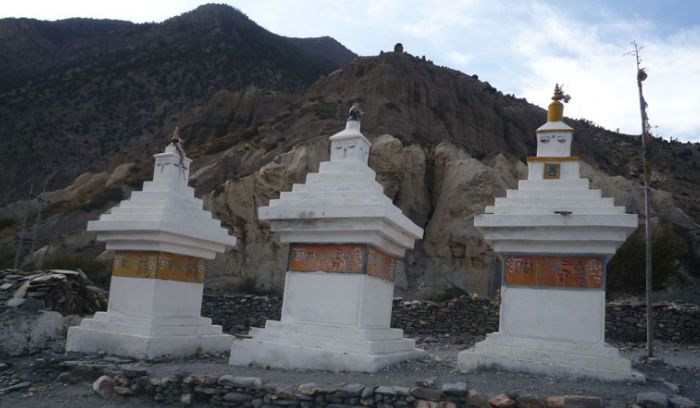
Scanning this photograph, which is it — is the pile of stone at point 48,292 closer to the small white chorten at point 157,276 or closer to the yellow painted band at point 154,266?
the small white chorten at point 157,276

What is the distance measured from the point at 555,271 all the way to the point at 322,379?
409 centimetres

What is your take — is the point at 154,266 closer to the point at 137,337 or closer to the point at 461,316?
the point at 137,337

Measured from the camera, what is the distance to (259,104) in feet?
176

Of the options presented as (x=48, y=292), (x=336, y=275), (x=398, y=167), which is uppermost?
(x=398, y=167)

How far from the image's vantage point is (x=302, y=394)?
743 centimetres

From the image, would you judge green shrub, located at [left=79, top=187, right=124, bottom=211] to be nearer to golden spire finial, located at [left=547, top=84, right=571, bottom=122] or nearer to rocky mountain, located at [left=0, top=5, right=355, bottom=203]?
rocky mountain, located at [left=0, top=5, right=355, bottom=203]

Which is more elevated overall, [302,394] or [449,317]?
[449,317]

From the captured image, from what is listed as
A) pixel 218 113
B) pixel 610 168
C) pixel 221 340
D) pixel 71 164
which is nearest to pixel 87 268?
pixel 221 340

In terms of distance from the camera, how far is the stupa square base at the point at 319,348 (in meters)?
8.76

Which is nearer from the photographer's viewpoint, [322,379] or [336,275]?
[322,379]

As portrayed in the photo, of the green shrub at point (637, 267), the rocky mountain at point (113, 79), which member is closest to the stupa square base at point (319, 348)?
the green shrub at point (637, 267)

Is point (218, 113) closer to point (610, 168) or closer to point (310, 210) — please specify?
point (610, 168)

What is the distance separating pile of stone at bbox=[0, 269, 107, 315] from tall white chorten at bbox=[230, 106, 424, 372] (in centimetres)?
572

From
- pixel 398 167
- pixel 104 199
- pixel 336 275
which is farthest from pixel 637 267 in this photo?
pixel 104 199
